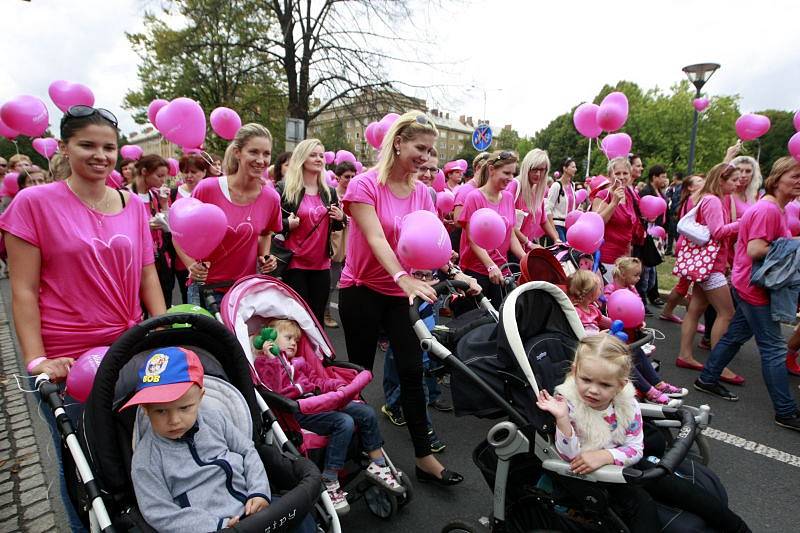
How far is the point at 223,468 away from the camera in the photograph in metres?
1.76

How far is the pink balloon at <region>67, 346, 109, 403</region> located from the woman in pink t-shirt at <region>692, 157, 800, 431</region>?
15.5ft

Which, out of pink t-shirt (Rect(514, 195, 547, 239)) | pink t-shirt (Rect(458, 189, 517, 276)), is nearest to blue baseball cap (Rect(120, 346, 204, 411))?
pink t-shirt (Rect(458, 189, 517, 276))

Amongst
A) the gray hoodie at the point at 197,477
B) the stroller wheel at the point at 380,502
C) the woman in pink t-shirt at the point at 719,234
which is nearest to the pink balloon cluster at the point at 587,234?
the woman in pink t-shirt at the point at 719,234

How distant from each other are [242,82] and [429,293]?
1593cm

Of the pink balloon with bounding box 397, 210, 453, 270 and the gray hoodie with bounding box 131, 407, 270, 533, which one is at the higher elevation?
the pink balloon with bounding box 397, 210, 453, 270

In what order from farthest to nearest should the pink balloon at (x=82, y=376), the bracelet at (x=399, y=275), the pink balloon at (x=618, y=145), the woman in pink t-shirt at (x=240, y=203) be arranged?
the pink balloon at (x=618, y=145) < the woman in pink t-shirt at (x=240, y=203) < the bracelet at (x=399, y=275) < the pink balloon at (x=82, y=376)

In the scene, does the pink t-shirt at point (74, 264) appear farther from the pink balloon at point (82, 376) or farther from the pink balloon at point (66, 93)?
the pink balloon at point (66, 93)

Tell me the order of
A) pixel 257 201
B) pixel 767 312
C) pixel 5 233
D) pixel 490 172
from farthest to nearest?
pixel 490 172 < pixel 767 312 < pixel 257 201 < pixel 5 233

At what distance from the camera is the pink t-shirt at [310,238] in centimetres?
447

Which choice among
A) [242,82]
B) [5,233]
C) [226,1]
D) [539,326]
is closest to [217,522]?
[5,233]

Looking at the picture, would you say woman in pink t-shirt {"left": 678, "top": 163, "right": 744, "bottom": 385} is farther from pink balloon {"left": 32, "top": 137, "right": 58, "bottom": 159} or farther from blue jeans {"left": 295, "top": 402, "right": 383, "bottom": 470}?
pink balloon {"left": 32, "top": 137, "right": 58, "bottom": 159}

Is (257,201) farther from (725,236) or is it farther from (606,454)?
(725,236)

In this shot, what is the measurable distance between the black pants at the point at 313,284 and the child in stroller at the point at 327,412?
1.62 meters

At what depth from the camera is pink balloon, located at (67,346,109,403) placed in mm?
1812
